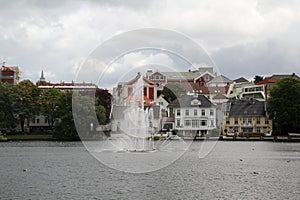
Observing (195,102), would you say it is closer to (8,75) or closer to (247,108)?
(247,108)

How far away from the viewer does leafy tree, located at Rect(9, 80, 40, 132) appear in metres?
111

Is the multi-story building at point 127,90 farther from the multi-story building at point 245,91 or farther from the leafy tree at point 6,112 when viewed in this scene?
the multi-story building at point 245,91

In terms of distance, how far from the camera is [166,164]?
1860 inches

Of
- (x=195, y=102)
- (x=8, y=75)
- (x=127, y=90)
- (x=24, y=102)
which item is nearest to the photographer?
(x=127, y=90)

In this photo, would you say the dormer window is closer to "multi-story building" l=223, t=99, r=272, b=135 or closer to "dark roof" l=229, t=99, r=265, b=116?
"multi-story building" l=223, t=99, r=272, b=135

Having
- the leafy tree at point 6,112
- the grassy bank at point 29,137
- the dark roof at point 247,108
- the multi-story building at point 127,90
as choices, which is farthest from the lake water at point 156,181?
the dark roof at point 247,108

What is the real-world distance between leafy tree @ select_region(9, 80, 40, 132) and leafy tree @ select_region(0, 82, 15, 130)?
45.5 inches

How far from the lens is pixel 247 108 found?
11694cm

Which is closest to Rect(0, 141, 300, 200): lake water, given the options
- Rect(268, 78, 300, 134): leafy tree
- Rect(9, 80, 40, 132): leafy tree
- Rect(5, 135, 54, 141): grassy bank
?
Rect(268, 78, 300, 134): leafy tree

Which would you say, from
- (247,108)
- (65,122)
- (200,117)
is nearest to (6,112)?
(65,122)

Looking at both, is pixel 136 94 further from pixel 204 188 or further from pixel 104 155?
pixel 104 155

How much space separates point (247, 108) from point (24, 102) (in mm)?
47795

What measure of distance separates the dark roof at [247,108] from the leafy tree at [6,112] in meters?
46.9

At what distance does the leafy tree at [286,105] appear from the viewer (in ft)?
331
